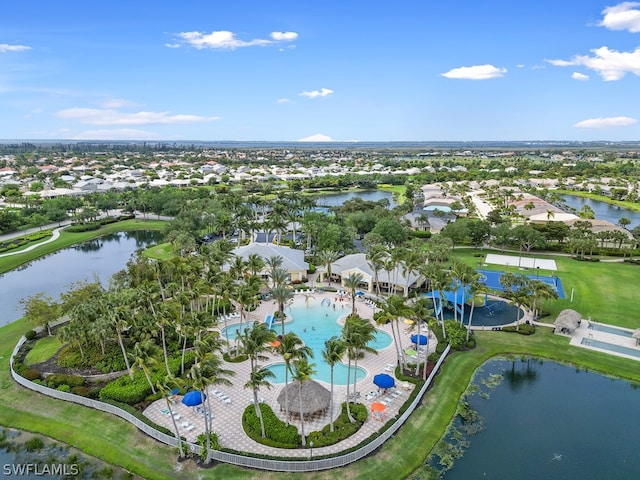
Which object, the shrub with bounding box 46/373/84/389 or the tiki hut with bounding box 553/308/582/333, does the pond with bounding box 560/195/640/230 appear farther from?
the shrub with bounding box 46/373/84/389

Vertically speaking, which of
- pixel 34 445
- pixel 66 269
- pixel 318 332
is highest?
pixel 318 332

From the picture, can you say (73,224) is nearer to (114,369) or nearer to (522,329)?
(114,369)

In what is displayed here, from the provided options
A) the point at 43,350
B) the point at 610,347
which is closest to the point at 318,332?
the point at 43,350

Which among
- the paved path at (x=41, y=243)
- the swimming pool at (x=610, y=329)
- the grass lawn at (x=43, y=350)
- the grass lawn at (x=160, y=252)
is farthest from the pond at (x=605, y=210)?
the paved path at (x=41, y=243)

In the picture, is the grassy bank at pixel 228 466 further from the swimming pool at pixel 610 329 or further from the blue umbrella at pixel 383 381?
the swimming pool at pixel 610 329

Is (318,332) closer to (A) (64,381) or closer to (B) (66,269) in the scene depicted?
(A) (64,381)

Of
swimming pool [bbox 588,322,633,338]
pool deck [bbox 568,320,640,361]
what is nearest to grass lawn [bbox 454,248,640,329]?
swimming pool [bbox 588,322,633,338]
